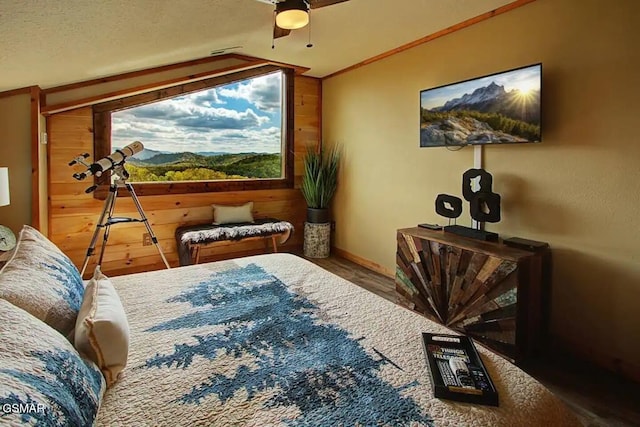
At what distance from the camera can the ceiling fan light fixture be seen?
2332mm

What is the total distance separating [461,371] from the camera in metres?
1.15

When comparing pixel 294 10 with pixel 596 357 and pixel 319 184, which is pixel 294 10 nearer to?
pixel 319 184

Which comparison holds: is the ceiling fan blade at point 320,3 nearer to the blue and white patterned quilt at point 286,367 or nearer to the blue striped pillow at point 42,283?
the blue and white patterned quilt at point 286,367

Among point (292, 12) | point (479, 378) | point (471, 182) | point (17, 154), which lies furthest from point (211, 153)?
point (479, 378)

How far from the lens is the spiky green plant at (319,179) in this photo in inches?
186

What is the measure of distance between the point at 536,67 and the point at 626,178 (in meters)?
0.88

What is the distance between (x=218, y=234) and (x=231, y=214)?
0.49 meters

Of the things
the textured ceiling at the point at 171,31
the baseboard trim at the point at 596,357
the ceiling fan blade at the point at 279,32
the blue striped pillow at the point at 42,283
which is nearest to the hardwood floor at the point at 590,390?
the baseboard trim at the point at 596,357

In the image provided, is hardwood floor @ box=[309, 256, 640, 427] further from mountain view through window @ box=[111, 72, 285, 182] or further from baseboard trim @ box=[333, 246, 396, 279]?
mountain view through window @ box=[111, 72, 285, 182]

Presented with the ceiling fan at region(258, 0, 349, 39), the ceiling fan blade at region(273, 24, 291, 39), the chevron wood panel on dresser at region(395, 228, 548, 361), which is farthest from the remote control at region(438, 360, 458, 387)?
the ceiling fan blade at region(273, 24, 291, 39)

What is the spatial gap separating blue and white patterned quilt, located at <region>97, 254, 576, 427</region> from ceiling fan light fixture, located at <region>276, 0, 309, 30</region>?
5.63 feet

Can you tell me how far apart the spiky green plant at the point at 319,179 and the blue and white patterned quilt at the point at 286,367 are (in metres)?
2.91

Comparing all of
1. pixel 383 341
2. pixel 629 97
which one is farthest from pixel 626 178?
pixel 383 341

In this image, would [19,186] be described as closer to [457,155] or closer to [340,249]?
[340,249]
